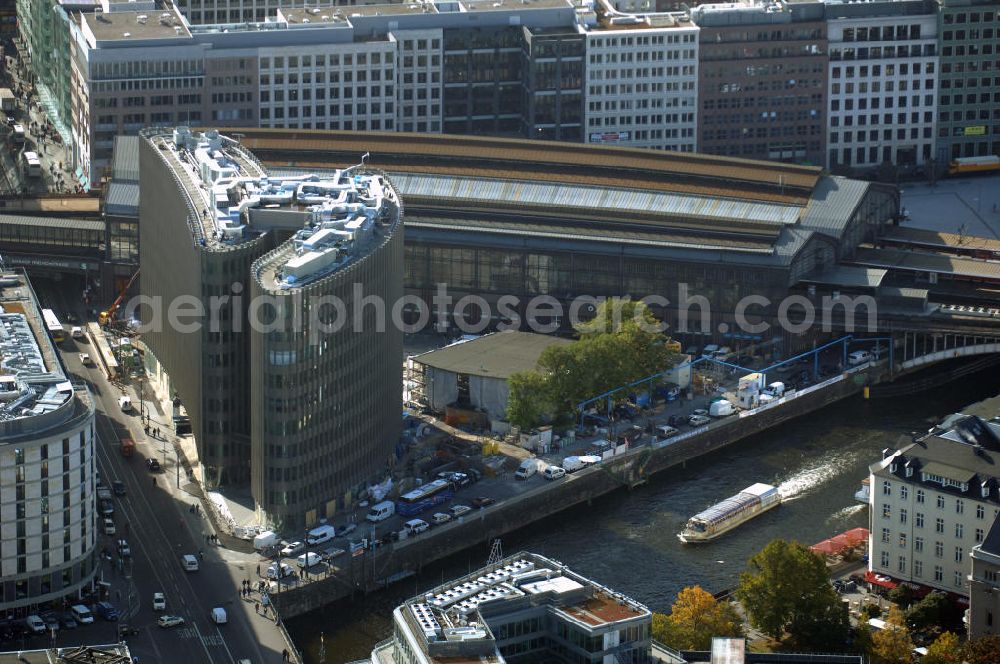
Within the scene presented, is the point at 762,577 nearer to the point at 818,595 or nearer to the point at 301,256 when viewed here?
the point at 818,595

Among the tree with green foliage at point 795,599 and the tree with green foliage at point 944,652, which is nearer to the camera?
the tree with green foliage at point 944,652

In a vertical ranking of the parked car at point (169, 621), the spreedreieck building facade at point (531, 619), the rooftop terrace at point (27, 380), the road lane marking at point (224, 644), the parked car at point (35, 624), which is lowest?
the road lane marking at point (224, 644)

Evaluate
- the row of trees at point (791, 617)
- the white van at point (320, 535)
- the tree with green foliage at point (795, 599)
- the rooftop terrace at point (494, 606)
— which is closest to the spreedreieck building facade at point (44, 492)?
the white van at point (320, 535)

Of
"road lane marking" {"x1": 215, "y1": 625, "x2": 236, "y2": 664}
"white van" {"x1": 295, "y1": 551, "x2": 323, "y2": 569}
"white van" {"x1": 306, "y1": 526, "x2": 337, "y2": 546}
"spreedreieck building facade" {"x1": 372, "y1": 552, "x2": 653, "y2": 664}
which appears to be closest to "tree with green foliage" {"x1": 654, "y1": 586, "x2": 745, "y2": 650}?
"spreedreieck building facade" {"x1": 372, "y1": 552, "x2": 653, "y2": 664}

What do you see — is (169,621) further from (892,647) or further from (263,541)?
(892,647)

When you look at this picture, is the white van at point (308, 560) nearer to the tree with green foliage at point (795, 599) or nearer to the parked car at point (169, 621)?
the parked car at point (169, 621)

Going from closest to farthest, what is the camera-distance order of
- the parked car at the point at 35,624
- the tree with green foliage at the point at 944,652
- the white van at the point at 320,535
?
1. the tree with green foliage at the point at 944,652
2. the parked car at the point at 35,624
3. the white van at the point at 320,535

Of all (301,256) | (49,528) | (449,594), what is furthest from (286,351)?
(449,594)
